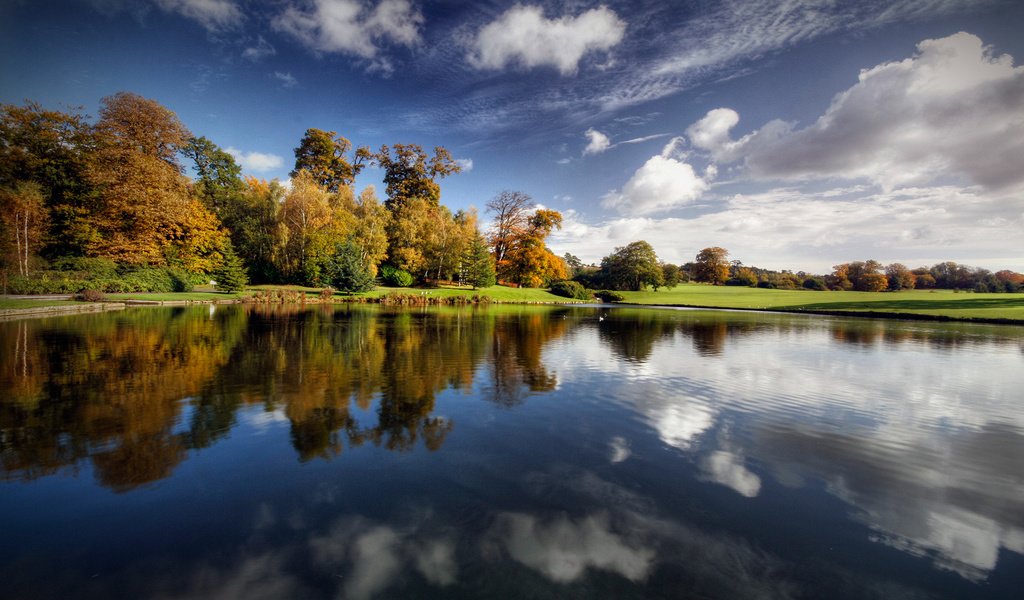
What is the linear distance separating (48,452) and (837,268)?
9995cm

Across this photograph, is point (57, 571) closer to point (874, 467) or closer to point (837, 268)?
point (874, 467)

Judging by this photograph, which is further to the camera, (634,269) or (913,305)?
(634,269)

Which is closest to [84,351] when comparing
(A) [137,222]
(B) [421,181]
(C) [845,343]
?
(C) [845,343]

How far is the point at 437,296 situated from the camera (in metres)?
45.7

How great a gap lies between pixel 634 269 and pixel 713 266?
31.5 m

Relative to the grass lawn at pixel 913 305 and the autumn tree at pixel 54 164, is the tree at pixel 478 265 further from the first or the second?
the autumn tree at pixel 54 164

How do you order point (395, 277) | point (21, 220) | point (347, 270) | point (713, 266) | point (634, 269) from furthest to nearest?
1. point (713, 266)
2. point (634, 269)
3. point (395, 277)
4. point (347, 270)
5. point (21, 220)

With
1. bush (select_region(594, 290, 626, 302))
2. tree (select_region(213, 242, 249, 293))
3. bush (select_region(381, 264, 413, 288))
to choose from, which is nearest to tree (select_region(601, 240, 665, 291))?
bush (select_region(594, 290, 626, 302))

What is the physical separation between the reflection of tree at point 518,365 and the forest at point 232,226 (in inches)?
1126

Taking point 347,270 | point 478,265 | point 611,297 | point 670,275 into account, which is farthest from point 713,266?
point 347,270

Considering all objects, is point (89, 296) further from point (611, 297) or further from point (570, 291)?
point (611, 297)

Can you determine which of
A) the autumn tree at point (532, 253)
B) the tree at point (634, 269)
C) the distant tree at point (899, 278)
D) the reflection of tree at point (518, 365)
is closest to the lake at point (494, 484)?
the reflection of tree at point (518, 365)

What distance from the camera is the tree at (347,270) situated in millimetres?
41219

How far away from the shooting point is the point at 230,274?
126ft
